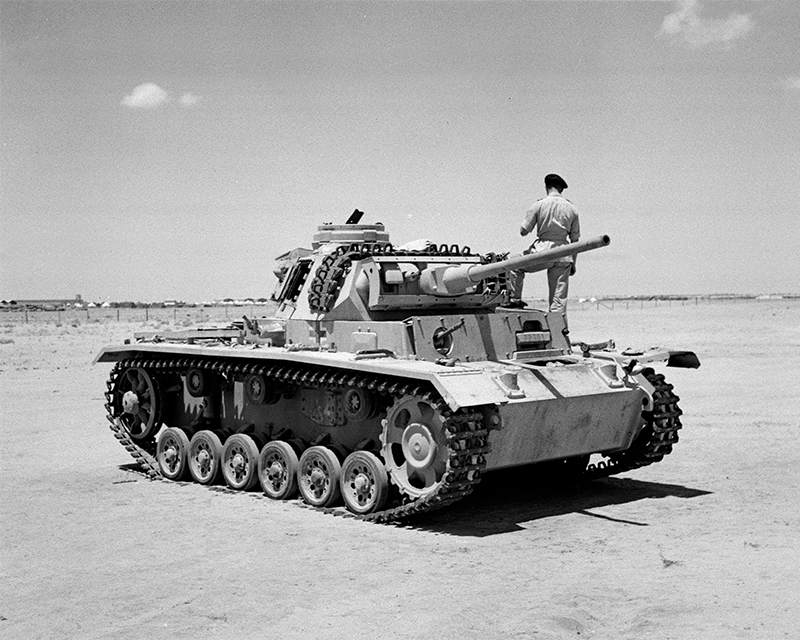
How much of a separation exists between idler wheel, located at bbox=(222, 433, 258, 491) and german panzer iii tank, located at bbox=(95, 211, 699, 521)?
0.07ft

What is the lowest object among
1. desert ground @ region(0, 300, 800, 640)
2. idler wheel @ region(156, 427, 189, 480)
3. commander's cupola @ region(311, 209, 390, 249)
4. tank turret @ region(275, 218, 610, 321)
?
desert ground @ region(0, 300, 800, 640)

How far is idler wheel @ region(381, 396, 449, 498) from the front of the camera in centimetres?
1127

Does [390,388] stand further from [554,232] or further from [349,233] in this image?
[349,233]

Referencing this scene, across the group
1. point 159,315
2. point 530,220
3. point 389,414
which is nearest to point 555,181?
point 530,220

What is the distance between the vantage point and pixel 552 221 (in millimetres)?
14336

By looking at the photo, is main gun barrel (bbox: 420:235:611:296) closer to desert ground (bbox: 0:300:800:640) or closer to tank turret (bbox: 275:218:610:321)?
tank turret (bbox: 275:218:610:321)

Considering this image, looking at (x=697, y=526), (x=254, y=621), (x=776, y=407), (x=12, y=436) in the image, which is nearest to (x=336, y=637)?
(x=254, y=621)

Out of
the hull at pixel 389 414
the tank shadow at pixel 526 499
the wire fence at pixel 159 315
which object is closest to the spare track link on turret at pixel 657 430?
the hull at pixel 389 414

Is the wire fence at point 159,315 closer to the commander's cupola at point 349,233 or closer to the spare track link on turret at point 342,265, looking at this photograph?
the commander's cupola at point 349,233

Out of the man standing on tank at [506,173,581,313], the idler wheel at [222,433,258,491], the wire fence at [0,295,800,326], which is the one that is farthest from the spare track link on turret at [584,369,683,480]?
the wire fence at [0,295,800,326]

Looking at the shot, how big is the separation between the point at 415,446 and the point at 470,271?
253cm

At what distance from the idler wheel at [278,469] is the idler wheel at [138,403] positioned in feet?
9.12

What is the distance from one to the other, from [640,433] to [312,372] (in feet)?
13.7

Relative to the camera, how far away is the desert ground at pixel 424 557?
8.19 m
